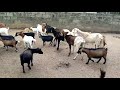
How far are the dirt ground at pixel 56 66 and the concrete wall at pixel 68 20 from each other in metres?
3.29

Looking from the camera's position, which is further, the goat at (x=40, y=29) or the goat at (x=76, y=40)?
the goat at (x=40, y=29)

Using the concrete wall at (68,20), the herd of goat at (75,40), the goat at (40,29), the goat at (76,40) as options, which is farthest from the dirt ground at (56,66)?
the concrete wall at (68,20)

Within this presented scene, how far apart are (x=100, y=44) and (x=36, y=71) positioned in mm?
3162

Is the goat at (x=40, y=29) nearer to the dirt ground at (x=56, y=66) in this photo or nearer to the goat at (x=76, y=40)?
the dirt ground at (x=56, y=66)

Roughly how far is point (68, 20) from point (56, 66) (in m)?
5.49

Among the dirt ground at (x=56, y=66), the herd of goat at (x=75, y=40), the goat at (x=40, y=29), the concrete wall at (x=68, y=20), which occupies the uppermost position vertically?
the concrete wall at (x=68, y=20)

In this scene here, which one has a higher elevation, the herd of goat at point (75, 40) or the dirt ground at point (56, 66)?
the herd of goat at point (75, 40)

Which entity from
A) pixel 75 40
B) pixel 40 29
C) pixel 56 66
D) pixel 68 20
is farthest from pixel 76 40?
pixel 68 20

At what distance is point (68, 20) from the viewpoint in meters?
12.2

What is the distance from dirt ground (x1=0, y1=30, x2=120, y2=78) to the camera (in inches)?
256

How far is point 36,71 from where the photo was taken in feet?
21.9

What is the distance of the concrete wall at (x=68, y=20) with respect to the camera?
12.1m
